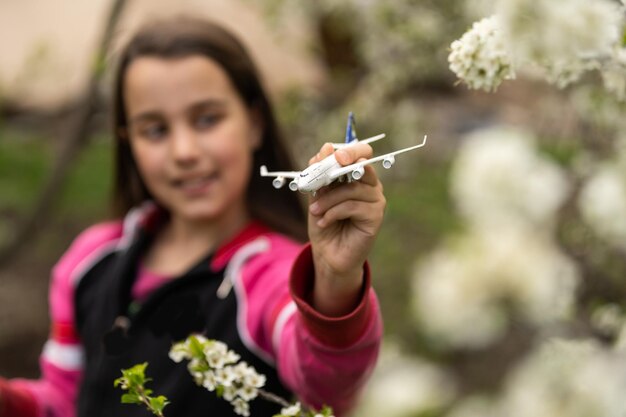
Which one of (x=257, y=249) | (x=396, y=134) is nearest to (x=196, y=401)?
(x=257, y=249)

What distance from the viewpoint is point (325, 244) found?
1.15 m

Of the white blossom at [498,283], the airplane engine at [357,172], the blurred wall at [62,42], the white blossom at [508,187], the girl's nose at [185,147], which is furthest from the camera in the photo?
the blurred wall at [62,42]

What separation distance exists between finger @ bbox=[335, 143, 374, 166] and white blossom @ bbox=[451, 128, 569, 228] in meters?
1.08

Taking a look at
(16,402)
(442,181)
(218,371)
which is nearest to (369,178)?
(218,371)

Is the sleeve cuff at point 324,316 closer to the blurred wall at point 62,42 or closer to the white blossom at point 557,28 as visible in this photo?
the white blossom at point 557,28

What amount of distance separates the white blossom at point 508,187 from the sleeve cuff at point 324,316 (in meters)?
0.83

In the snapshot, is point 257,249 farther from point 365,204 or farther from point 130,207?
point 365,204

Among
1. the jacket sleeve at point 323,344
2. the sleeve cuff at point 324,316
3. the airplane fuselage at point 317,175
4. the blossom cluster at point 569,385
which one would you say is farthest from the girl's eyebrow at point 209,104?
the airplane fuselage at point 317,175

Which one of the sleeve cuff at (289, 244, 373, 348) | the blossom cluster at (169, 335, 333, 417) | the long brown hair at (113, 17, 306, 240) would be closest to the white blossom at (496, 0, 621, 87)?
the sleeve cuff at (289, 244, 373, 348)

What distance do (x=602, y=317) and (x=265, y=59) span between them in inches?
218

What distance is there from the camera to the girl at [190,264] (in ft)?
4.79

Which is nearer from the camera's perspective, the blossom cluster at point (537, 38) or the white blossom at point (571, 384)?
the blossom cluster at point (537, 38)

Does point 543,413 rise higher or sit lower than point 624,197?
lower

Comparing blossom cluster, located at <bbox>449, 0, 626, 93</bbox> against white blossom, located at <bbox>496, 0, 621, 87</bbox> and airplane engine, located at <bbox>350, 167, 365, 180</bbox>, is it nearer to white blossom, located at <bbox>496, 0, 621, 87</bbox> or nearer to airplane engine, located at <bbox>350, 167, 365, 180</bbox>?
white blossom, located at <bbox>496, 0, 621, 87</bbox>
